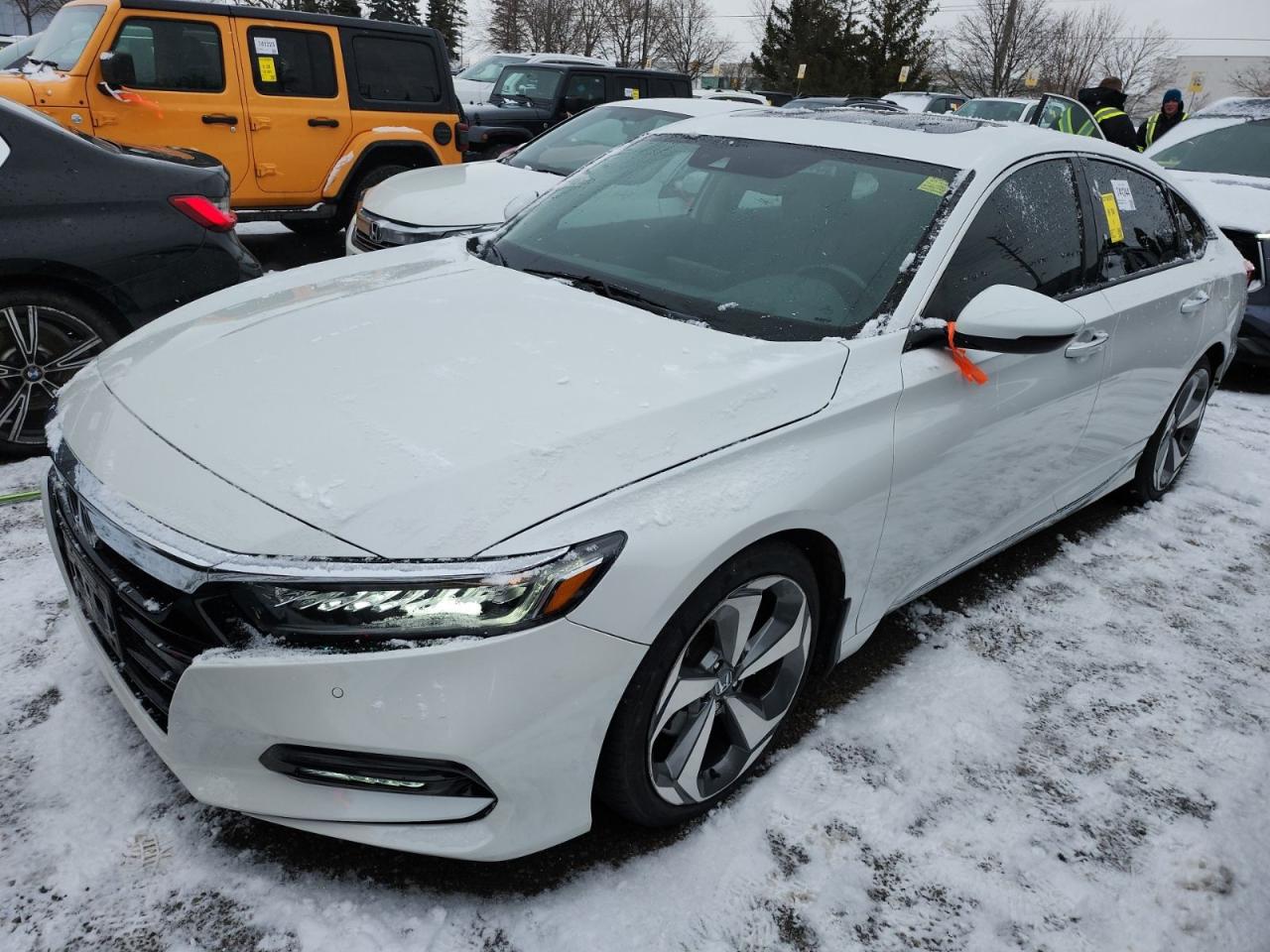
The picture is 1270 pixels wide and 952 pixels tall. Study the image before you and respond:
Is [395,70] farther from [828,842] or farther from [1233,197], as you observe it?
[828,842]

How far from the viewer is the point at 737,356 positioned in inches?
90.0

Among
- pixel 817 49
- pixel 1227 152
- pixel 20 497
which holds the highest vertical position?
pixel 817 49

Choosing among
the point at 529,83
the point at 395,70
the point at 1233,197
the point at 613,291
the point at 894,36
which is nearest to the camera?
the point at 613,291

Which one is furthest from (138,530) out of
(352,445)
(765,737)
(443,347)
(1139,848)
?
(1139,848)

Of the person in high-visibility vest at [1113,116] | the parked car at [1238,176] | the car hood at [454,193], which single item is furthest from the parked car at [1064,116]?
the car hood at [454,193]

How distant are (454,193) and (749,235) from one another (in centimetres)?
370

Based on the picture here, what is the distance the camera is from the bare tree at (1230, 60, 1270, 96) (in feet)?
193

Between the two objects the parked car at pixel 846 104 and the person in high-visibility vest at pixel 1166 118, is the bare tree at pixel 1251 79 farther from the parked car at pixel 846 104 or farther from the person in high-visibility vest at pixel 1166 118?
the parked car at pixel 846 104

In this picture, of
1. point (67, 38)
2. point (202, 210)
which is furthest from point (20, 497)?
point (67, 38)

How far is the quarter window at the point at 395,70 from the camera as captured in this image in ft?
26.1

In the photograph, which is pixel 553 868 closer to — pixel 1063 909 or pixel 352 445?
pixel 352 445

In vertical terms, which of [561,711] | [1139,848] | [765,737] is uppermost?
[561,711]

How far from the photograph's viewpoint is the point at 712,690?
2162 millimetres

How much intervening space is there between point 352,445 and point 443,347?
0.50 meters
